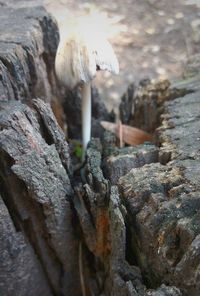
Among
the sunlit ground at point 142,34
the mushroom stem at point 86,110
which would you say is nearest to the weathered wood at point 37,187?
the mushroom stem at point 86,110

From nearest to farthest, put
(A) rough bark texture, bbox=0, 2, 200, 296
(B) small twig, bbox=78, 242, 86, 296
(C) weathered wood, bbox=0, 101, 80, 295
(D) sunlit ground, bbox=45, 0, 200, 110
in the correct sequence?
(A) rough bark texture, bbox=0, 2, 200, 296 < (C) weathered wood, bbox=0, 101, 80, 295 < (B) small twig, bbox=78, 242, 86, 296 < (D) sunlit ground, bbox=45, 0, 200, 110

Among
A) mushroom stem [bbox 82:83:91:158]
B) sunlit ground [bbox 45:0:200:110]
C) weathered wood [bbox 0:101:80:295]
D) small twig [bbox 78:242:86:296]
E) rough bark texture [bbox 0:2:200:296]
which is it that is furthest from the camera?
sunlit ground [bbox 45:0:200:110]

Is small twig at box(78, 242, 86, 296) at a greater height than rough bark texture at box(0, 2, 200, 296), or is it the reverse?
rough bark texture at box(0, 2, 200, 296)

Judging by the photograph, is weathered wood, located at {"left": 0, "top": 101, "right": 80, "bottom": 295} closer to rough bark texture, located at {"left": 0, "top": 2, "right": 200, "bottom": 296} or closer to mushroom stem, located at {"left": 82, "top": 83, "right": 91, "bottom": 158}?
rough bark texture, located at {"left": 0, "top": 2, "right": 200, "bottom": 296}

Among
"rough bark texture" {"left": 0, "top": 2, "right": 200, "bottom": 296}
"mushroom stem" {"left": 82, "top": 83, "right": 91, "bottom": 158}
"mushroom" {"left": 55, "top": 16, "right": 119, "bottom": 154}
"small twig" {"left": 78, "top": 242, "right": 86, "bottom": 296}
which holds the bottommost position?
"small twig" {"left": 78, "top": 242, "right": 86, "bottom": 296}

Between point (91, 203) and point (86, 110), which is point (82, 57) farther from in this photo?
point (91, 203)

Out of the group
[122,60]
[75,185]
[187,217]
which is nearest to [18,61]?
[75,185]

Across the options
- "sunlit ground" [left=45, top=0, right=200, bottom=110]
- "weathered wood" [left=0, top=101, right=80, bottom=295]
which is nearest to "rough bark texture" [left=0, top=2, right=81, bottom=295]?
"weathered wood" [left=0, top=101, right=80, bottom=295]

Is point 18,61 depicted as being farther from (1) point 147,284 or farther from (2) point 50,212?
(1) point 147,284
